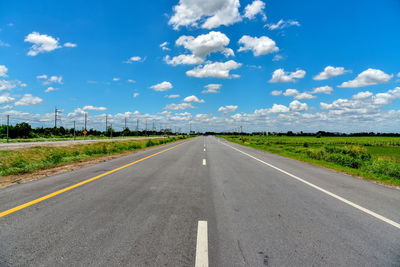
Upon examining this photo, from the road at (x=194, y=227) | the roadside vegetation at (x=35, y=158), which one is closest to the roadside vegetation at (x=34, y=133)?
the roadside vegetation at (x=35, y=158)

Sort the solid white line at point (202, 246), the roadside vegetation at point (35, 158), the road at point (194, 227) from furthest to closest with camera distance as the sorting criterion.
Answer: the roadside vegetation at point (35, 158), the road at point (194, 227), the solid white line at point (202, 246)

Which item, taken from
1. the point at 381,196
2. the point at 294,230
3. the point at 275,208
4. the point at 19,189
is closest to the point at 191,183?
the point at 275,208

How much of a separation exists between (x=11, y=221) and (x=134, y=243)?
7.73ft

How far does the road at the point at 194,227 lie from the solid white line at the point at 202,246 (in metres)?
0.01

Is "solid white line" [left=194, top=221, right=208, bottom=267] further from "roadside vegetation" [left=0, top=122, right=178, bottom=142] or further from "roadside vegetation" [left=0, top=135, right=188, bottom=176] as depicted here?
"roadside vegetation" [left=0, top=122, right=178, bottom=142]

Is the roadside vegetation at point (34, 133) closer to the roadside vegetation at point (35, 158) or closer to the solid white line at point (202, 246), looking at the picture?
the roadside vegetation at point (35, 158)

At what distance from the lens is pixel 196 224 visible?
10.8ft

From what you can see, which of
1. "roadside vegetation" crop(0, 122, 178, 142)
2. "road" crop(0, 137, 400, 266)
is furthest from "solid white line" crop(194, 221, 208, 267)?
"roadside vegetation" crop(0, 122, 178, 142)

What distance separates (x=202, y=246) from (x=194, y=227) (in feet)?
1.93

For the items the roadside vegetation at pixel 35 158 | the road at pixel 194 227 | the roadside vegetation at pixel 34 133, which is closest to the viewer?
the road at pixel 194 227

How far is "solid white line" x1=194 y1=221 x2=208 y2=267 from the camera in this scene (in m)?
2.26

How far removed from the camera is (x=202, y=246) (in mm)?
2592

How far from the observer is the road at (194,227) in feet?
7.83

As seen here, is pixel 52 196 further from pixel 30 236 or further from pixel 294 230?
pixel 294 230
